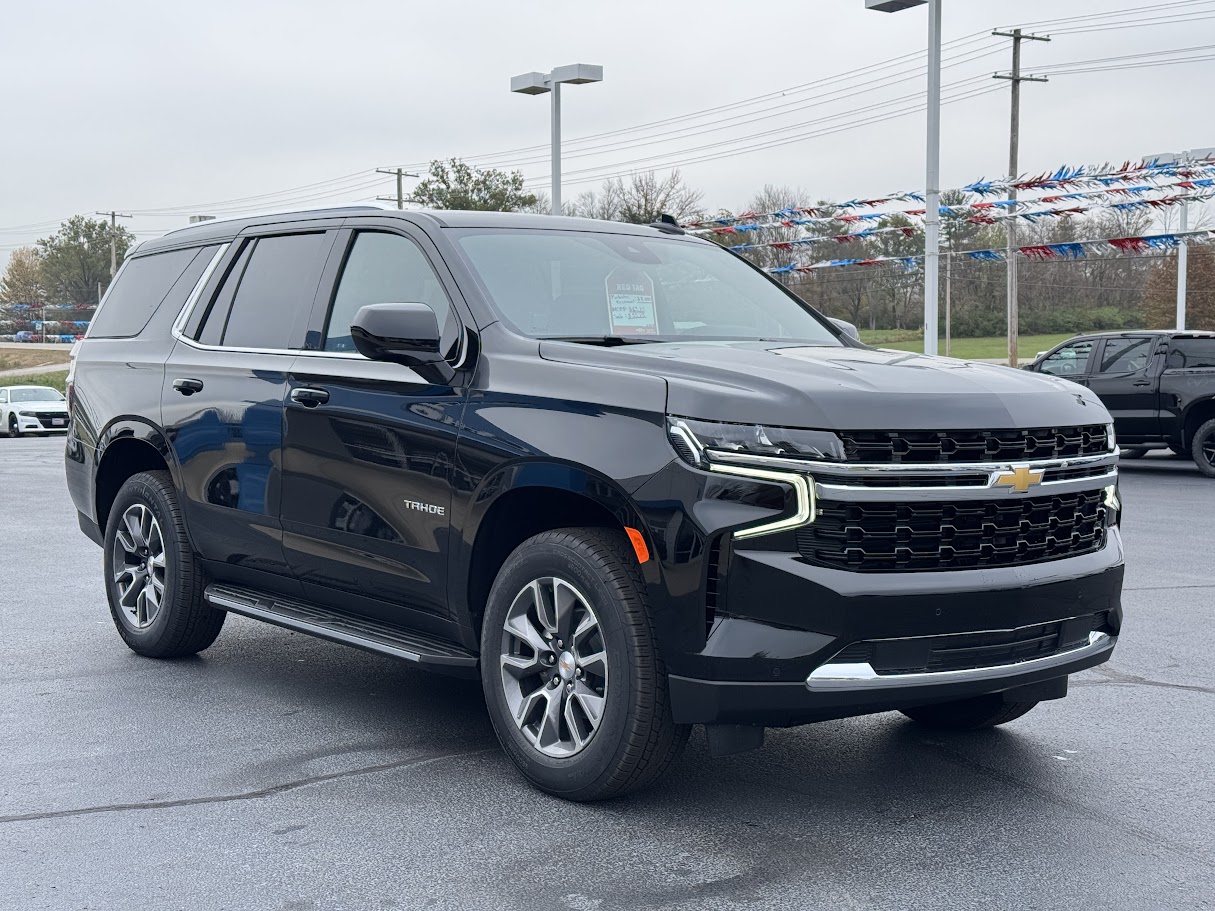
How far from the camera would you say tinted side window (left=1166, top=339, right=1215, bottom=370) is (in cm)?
1772

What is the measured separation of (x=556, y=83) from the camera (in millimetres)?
22672

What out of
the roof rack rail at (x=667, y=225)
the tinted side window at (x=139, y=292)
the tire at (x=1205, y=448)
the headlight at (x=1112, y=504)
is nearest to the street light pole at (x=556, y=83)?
the tire at (x=1205, y=448)

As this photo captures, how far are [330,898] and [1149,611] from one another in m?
5.61

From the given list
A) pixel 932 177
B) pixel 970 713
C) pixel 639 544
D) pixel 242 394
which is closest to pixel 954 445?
pixel 639 544

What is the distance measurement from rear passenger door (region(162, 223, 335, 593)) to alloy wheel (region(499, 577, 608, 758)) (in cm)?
150

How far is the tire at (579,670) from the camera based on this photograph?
4.17 metres

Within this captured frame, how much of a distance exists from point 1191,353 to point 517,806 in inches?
615

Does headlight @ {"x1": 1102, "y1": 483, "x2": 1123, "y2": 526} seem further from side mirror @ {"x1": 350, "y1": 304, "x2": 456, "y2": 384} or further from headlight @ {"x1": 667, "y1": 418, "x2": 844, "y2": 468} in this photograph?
side mirror @ {"x1": 350, "y1": 304, "x2": 456, "y2": 384}

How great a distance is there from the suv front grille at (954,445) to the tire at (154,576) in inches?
139

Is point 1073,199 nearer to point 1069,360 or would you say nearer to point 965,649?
point 1069,360

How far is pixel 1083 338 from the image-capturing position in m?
19.3

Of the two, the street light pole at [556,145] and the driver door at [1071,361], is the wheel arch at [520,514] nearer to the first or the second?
the driver door at [1071,361]

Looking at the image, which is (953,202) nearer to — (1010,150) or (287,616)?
(287,616)

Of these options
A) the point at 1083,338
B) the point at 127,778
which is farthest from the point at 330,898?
the point at 1083,338
